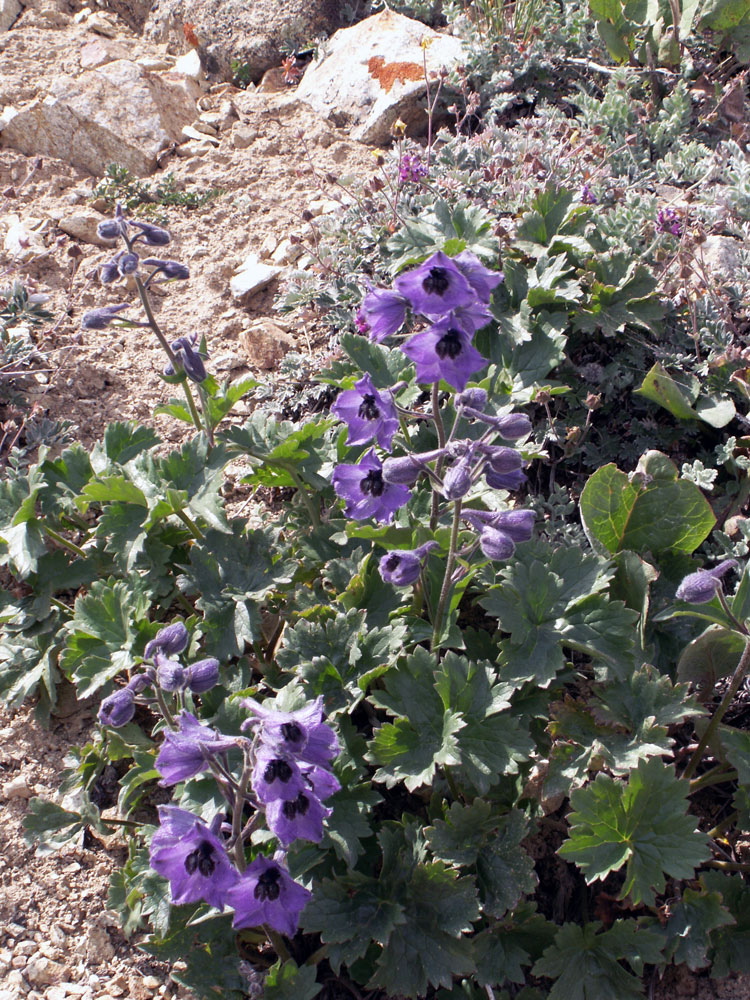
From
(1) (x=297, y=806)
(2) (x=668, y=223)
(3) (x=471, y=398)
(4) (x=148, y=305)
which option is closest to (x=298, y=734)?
(1) (x=297, y=806)

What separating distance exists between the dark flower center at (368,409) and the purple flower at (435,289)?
1.19 ft

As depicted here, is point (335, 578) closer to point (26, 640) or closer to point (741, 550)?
point (26, 640)

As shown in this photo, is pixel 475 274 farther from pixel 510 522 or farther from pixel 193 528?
pixel 193 528

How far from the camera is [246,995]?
2.63 m

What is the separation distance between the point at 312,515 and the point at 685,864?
1899 mm

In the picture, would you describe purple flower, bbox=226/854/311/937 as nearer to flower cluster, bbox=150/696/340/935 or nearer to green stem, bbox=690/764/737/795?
flower cluster, bbox=150/696/340/935

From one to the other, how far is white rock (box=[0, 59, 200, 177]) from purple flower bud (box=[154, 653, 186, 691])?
15.0ft

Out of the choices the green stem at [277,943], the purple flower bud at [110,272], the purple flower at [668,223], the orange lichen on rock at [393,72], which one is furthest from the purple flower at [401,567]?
the orange lichen on rock at [393,72]

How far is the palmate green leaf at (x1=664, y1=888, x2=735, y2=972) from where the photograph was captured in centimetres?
260

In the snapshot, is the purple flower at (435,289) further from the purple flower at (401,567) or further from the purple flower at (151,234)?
the purple flower at (151,234)

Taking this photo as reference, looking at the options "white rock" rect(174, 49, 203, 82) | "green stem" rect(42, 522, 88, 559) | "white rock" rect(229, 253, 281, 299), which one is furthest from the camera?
"white rock" rect(174, 49, 203, 82)

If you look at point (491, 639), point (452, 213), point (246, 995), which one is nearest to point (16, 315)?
point (452, 213)

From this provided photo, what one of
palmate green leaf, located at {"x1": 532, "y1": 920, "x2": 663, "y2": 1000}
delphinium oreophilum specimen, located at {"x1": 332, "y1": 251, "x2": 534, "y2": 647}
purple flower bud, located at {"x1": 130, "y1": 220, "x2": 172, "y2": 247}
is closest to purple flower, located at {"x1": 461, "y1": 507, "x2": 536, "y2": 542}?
delphinium oreophilum specimen, located at {"x1": 332, "y1": 251, "x2": 534, "y2": 647}

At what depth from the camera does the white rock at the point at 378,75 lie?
5926 millimetres
